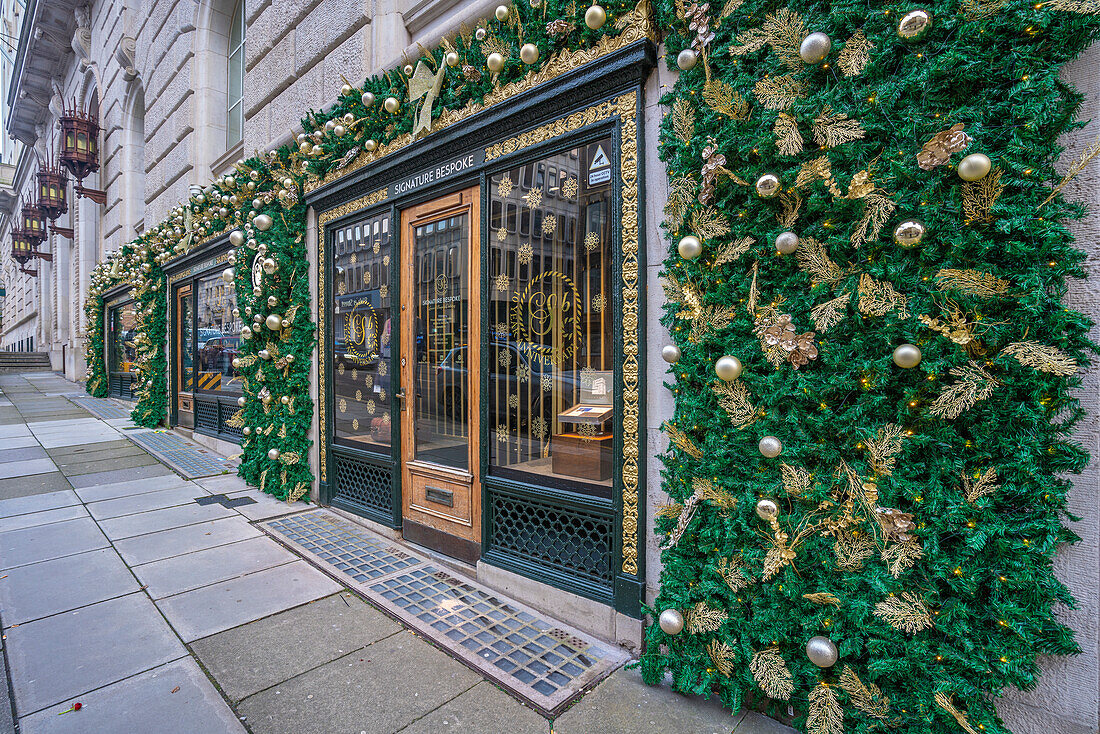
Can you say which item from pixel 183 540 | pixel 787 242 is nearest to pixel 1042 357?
pixel 787 242

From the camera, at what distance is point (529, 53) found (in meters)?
3.34

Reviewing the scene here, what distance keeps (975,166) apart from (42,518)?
7.55m

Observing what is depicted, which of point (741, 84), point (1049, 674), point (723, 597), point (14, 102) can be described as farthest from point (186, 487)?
point (14, 102)

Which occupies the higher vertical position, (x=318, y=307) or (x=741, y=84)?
(x=741, y=84)

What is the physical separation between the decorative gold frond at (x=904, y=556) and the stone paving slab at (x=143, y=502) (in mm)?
6437

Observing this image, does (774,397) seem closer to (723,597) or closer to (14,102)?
(723,597)

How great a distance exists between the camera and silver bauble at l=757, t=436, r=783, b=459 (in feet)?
7.54

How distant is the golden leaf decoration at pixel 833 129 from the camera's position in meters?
2.09

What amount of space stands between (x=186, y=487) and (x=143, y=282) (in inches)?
262

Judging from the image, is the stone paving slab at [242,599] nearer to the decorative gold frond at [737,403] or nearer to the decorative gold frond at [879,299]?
the decorative gold frond at [737,403]

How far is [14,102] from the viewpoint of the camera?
71.6 feet

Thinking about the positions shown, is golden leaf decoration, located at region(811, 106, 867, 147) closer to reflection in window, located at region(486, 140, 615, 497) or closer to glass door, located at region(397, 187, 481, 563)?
reflection in window, located at region(486, 140, 615, 497)

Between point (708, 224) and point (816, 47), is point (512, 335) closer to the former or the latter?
point (708, 224)

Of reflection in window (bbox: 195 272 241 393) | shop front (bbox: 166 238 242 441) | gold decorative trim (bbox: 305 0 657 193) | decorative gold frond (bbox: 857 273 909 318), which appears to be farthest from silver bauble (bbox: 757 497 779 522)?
reflection in window (bbox: 195 272 241 393)
